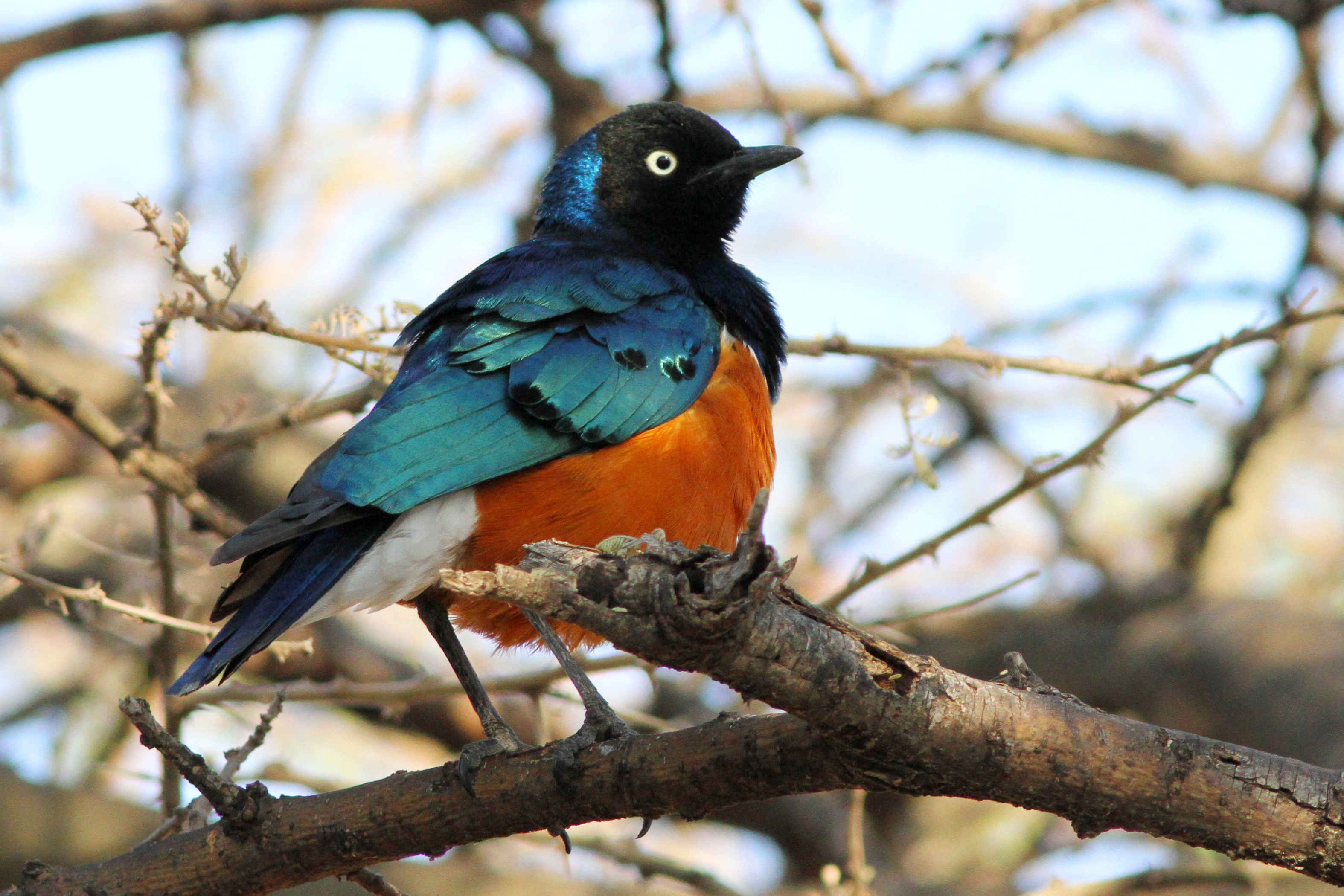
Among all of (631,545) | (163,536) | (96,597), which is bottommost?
(631,545)

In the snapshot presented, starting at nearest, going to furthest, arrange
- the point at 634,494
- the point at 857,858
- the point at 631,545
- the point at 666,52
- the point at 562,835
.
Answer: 1. the point at 631,545
2. the point at 562,835
3. the point at 634,494
4. the point at 857,858
5. the point at 666,52

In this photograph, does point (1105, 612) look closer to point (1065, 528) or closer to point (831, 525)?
point (1065, 528)

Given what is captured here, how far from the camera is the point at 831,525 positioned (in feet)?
27.5

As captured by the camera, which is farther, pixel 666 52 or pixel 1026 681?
pixel 666 52

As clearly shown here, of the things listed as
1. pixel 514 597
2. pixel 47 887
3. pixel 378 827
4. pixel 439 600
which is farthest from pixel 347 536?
pixel 514 597

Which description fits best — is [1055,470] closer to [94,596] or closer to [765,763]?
[765,763]

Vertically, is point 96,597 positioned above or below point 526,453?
below

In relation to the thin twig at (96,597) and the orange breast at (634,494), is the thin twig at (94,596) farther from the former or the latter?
A: the orange breast at (634,494)

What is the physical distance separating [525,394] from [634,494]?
0.47 meters

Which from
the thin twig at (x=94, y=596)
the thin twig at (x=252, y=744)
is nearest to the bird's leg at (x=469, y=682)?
the thin twig at (x=252, y=744)

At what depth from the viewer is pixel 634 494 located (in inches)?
177

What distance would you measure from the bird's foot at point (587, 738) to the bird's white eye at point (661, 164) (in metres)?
2.72

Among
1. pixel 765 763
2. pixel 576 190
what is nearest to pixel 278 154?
pixel 576 190

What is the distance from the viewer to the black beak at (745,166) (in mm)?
5938
